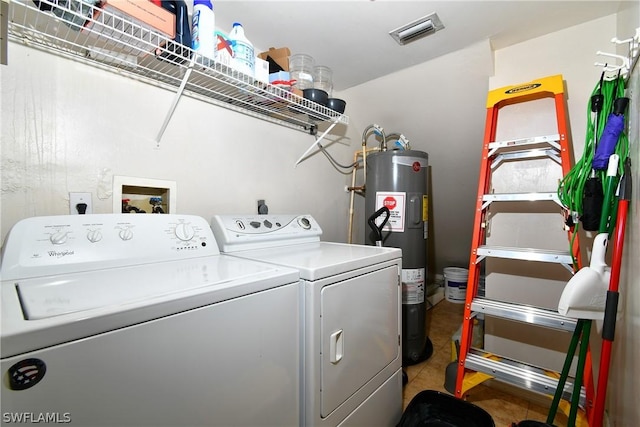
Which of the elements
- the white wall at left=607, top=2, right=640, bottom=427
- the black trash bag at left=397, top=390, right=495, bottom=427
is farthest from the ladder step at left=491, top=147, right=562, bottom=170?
the black trash bag at left=397, top=390, right=495, bottom=427

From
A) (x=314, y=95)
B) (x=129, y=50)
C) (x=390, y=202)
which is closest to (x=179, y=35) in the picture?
(x=129, y=50)

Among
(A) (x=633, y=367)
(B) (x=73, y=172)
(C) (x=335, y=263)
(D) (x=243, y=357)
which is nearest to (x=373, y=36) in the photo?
(C) (x=335, y=263)

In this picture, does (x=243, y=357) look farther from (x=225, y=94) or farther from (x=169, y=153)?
(x=225, y=94)

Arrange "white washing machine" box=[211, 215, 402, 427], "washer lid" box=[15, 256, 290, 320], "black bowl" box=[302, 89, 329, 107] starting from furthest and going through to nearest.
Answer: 1. "black bowl" box=[302, 89, 329, 107]
2. "white washing machine" box=[211, 215, 402, 427]
3. "washer lid" box=[15, 256, 290, 320]

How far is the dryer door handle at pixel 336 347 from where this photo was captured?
3.38ft

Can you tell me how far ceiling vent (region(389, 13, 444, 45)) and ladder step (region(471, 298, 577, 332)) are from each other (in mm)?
1562

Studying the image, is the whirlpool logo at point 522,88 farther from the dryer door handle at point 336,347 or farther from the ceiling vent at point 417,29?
the dryer door handle at point 336,347

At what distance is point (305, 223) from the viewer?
1.75 m

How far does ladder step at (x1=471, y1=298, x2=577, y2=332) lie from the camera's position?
4.24 ft

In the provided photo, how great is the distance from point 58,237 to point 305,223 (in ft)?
3.71

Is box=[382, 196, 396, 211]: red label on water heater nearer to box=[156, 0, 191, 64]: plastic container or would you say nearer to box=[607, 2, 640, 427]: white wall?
box=[607, 2, 640, 427]: white wall

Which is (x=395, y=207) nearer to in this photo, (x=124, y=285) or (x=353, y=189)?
(x=353, y=189)

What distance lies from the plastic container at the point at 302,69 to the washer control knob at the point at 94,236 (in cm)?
129

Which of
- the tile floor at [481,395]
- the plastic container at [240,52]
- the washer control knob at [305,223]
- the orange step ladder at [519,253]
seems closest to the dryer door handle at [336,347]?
the washer control knob at [305,223]
